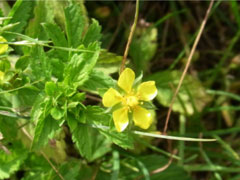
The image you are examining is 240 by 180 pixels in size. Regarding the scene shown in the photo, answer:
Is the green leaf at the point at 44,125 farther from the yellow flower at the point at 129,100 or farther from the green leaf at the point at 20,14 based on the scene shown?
the green leaf at the point at 20,14

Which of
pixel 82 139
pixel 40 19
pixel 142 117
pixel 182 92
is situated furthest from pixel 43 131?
pixel 182 92

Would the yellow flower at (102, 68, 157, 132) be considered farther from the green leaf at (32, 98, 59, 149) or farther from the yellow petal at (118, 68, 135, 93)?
the green leaf at (32, 98, 59, 149)

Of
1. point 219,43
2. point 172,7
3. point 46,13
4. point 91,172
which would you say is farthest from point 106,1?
point 91,172

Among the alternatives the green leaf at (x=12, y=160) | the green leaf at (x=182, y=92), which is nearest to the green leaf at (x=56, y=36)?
the green leaf at (x=12, y=160)

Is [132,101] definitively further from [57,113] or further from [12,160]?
[12,160]

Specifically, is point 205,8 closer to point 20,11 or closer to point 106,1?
point 106,1

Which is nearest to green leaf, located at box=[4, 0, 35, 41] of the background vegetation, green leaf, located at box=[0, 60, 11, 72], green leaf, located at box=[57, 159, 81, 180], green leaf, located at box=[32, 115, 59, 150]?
the background vegetation
